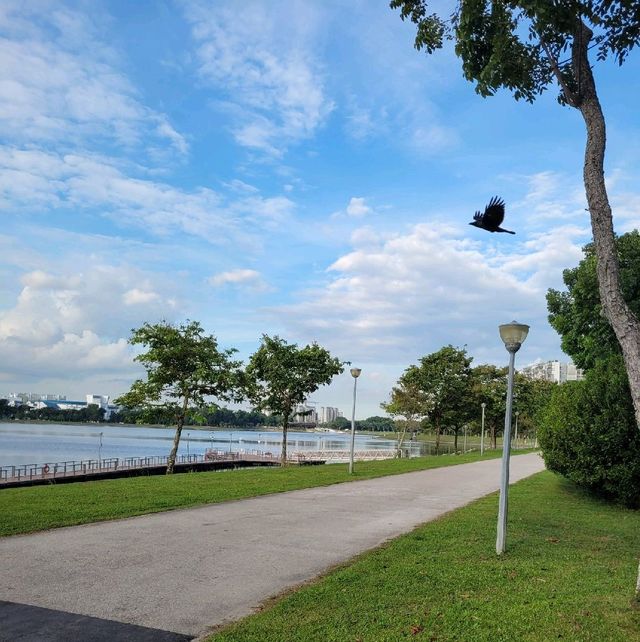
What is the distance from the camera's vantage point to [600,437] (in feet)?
46.3

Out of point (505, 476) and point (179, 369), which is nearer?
point (505, 476)

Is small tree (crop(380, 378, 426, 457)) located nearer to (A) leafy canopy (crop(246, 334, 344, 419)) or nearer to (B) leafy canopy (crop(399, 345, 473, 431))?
(B) leafy canopy (crop(399, 345, 473, 431))

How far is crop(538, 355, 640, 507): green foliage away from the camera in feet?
46.0

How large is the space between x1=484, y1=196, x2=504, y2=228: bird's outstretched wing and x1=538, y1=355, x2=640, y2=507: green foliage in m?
9.04

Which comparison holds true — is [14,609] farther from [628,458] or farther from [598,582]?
[628,458]

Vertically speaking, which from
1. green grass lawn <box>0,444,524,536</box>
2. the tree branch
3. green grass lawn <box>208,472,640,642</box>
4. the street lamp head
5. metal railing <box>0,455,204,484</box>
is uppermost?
the tree branch

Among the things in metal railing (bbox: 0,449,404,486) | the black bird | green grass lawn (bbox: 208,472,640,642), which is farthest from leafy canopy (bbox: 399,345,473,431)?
the black bird

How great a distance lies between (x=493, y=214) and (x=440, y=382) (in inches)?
1619

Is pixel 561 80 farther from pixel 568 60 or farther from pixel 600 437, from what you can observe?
pixel 600 437

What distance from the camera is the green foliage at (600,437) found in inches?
552

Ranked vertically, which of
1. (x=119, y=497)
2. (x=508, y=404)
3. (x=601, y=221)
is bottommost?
(x=119, y=497)

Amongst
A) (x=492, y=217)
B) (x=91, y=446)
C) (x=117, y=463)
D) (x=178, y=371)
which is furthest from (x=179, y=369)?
(x=91, y=446)

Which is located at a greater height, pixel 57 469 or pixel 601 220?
pixel 601 220

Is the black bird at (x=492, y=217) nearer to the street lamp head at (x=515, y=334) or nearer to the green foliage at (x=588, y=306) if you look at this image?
the street lamp head at (x=515, y=334)
